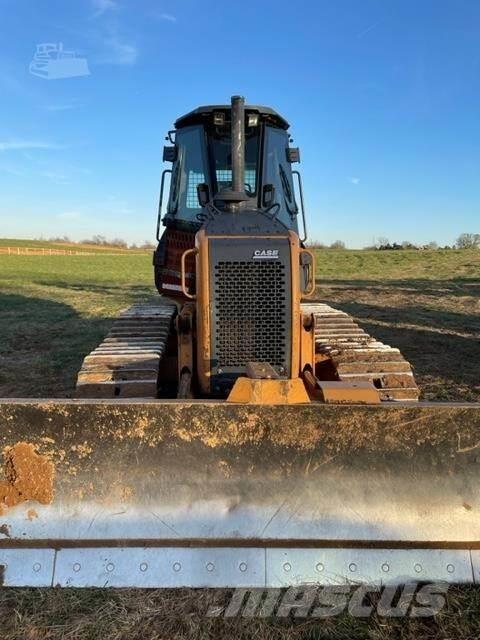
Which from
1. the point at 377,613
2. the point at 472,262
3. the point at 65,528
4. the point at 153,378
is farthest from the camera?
the point at 472,262

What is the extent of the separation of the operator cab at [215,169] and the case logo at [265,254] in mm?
1467

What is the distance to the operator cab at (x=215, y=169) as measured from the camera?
223 inches

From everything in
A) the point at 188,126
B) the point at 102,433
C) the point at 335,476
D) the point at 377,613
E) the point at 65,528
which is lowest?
the point at 377,613

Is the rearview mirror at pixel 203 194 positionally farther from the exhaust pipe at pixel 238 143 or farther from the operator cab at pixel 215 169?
the exhaust pipe at pixel 238 143

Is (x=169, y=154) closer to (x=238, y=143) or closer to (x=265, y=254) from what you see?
(x=238, y=143)

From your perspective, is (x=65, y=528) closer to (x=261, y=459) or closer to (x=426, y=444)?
(x=261, y=459)

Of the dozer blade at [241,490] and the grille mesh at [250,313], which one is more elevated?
the grille mesh at [250,313]

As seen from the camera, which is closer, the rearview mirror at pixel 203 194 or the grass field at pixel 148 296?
the grass field at pixel 148 296

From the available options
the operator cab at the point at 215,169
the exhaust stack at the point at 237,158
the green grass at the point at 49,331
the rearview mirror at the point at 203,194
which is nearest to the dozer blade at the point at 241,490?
the exhaust stack at the point at 237,158

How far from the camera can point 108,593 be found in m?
3.05

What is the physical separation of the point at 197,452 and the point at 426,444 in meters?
1.30

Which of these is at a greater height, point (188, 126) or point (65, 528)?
point (188, 126)

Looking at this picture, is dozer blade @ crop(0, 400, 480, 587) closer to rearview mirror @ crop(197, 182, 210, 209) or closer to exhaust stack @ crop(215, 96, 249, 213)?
exhaust stack @ crop(215, 96, 249, 213)

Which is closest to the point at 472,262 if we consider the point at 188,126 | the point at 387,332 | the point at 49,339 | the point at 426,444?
the point at 387,332
